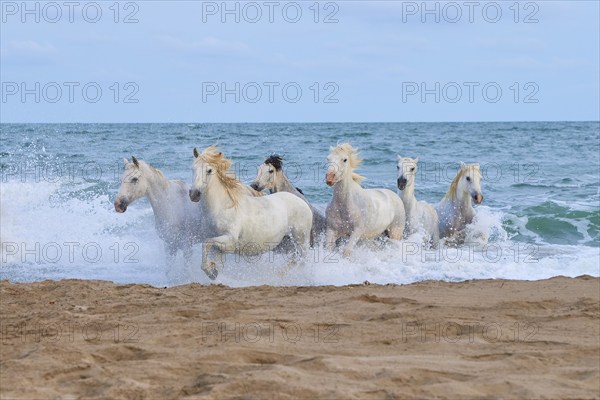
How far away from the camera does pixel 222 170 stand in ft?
28.1

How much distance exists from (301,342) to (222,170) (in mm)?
3692

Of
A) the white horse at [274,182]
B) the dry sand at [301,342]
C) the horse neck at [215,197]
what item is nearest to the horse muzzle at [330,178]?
the white horse at [274,182]

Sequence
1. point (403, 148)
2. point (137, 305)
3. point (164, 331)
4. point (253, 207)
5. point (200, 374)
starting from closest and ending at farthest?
point (200, 374), point (164, 331), point (137, 305), point (253, 207), point (403, 148)

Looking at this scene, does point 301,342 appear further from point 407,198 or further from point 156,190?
point 407,198

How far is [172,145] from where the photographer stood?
31.8 m

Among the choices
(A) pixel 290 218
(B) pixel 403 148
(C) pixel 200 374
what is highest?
(B) pixel 403 148

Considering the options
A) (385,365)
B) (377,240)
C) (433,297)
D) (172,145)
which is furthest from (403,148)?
(385,365)

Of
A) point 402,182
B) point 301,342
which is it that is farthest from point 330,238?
point 301,342

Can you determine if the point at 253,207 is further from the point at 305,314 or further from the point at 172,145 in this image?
the point at 172,145

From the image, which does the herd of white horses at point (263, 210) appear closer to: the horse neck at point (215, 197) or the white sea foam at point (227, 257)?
the horse neck at point (215, 197)

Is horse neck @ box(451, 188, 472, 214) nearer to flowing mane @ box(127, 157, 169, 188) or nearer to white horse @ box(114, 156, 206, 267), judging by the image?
white horse @ box(114, 156, 206, 267)

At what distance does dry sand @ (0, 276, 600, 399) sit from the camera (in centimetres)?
415

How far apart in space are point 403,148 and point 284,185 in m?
21.0

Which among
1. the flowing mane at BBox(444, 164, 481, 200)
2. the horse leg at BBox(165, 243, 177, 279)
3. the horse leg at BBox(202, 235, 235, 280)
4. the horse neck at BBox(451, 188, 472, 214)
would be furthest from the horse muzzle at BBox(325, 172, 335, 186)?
the horse neck at BBox(451, 188, 472, 214)
